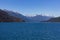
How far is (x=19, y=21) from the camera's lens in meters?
155

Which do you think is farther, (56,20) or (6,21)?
(56,20)

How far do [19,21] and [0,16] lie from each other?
76.6 ft

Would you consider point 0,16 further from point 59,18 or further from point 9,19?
point 59,18

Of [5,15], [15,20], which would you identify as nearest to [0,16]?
[5,15]

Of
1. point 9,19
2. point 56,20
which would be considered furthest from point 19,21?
point 56,20

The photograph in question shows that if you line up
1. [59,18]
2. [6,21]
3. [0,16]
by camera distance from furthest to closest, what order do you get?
1. [59,18]
2. [6,21]
3. [0,16]

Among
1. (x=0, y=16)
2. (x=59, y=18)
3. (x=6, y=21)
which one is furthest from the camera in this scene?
(x=59, y=18)

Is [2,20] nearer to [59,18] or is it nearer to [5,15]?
[5,15]

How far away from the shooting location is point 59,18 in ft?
589

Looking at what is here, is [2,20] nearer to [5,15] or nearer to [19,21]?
[5,15]

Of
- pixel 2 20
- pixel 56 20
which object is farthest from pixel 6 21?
pixel 56 20

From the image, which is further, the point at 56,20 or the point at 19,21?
the point at 56,20

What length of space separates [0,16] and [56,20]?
66.6 m

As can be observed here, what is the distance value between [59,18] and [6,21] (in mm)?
59597
